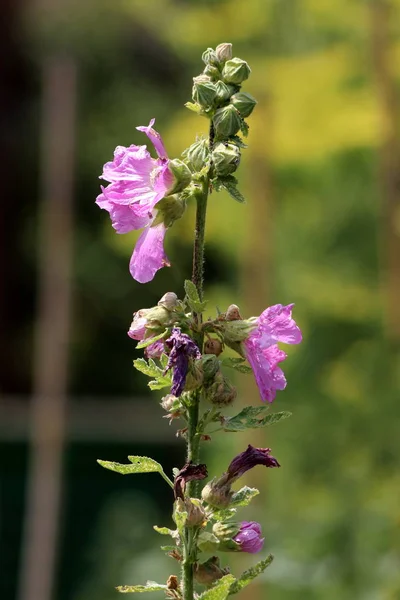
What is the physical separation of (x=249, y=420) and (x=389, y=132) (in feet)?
9.01

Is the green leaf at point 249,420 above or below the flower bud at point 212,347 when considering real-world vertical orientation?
below

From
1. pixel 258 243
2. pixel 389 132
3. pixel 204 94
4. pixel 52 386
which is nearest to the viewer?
pixel 204 94

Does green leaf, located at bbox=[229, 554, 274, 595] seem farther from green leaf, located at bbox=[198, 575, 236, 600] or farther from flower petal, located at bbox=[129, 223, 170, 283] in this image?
flower petal, located at bbox=[129, 223, 170, 283]

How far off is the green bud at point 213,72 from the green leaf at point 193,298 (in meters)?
0.24

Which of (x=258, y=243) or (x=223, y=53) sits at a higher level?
(x=258, y=243)

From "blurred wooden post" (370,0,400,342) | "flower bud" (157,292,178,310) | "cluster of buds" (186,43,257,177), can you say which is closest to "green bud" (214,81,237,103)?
"cluster of buds" (186,43,257,177)

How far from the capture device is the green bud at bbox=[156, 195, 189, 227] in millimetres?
982

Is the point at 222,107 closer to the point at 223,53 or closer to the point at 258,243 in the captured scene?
the point at 223,53

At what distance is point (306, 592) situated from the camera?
3.70 metres

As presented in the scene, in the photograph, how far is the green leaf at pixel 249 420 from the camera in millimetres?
911

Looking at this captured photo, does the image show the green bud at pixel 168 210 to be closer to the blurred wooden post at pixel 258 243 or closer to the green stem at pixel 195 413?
the green stem at pixel 195 413

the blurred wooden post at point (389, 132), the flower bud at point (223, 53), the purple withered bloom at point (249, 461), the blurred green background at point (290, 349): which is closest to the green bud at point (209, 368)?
the purple withered bloom at point (249, 461)

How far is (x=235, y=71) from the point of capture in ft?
3.24

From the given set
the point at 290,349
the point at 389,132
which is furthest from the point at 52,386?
the point at 389,132
